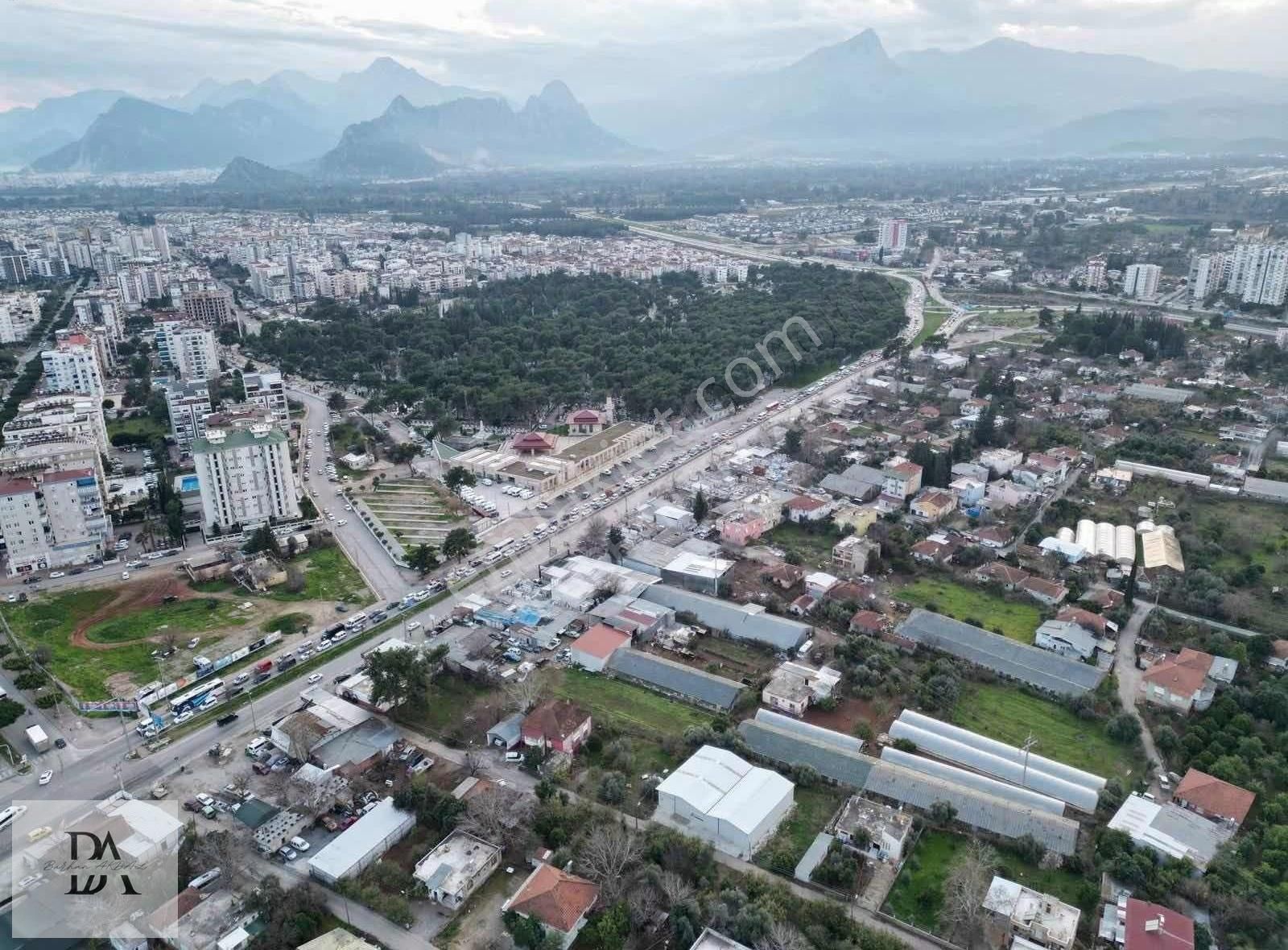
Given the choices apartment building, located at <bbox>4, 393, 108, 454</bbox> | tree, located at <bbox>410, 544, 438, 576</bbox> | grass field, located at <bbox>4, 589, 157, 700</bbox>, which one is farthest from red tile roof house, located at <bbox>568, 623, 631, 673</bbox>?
apartment building, located at <bbox>4, 393, 108, 454</bbox>

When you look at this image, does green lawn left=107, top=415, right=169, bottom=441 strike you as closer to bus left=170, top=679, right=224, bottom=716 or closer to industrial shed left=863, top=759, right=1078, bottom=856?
bus left=170, top=679, right=224, bottom=716

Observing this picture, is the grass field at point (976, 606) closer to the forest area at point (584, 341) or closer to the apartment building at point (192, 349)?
the forest area at point (584, 341)

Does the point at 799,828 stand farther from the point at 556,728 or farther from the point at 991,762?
the point at 556,728

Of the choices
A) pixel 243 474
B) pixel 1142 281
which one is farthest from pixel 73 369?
pixel 1142 281

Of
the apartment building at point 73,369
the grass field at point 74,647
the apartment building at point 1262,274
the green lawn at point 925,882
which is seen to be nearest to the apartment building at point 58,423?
the apartment building at point 73,369

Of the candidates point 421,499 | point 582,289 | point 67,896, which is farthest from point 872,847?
point 582,289

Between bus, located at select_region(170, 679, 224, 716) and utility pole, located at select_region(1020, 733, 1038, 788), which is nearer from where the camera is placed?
utility pole, located at select_region(1020, 733, 1038, 788)
